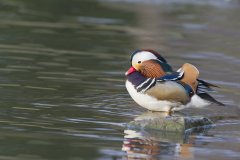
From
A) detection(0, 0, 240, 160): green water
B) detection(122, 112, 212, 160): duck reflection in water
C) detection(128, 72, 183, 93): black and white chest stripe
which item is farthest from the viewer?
detection(128, 72, 183, 93): black and white chest stripe

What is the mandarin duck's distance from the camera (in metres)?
11.3

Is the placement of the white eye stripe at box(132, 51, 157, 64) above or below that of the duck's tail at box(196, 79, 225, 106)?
above

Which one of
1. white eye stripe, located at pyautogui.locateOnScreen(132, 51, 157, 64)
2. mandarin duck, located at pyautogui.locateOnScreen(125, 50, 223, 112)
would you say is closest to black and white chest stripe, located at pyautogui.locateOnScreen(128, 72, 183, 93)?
mandarin duck, located at pyautogui.locateOnScreen(125, 50, 223, 112)

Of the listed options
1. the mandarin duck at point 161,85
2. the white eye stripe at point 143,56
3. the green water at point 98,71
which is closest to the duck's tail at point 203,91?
the mandarin duck at point 161,85

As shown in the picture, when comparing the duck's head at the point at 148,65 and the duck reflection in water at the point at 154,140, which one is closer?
the duck reflection in water at the point at 154,140

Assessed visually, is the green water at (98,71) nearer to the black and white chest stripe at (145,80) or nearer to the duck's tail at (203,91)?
the duck's tail at (203,91)

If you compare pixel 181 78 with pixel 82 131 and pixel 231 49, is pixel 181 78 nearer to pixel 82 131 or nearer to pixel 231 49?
pixel 82 131

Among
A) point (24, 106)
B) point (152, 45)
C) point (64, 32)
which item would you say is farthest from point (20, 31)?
point (24, 106)

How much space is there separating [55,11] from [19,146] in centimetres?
1250

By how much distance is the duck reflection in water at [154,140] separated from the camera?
31.1 feet

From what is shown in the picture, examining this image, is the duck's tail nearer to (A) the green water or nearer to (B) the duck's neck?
(A) the green water

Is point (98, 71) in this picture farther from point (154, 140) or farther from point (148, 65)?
point (154, 140)

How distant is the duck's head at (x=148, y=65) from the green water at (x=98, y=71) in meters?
0.58

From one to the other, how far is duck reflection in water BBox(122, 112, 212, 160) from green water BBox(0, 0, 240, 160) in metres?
0.01
